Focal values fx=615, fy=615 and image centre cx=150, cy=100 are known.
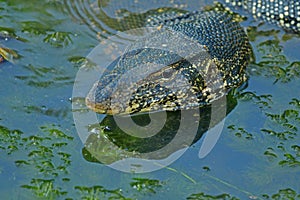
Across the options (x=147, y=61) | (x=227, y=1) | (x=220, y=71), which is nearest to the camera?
(x=147, y=61)

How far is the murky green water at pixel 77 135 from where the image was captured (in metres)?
5.29

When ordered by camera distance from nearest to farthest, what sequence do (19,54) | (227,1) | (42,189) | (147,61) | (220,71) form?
(42,189) → (147,61) → (220,71) → (19,54) → (227,1)

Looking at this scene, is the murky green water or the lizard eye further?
the lizard eye

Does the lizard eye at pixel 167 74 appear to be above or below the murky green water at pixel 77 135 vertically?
above

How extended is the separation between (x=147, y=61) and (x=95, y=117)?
29.3 inches

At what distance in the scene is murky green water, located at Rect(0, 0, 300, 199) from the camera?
17.4ft

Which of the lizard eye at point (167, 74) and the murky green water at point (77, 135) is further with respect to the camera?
the lizard eye at point (167, 74)

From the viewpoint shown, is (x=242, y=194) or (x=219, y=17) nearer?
(x=242, y=194)

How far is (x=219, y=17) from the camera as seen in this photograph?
6566mm

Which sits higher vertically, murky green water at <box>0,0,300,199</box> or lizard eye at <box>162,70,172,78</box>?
lizard eye at <box>162,70,172,78</box>

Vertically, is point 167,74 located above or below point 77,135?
above

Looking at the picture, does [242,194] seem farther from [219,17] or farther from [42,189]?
[219,17]

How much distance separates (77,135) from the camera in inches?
224

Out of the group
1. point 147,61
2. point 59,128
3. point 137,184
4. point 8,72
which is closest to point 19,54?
point 8,72
